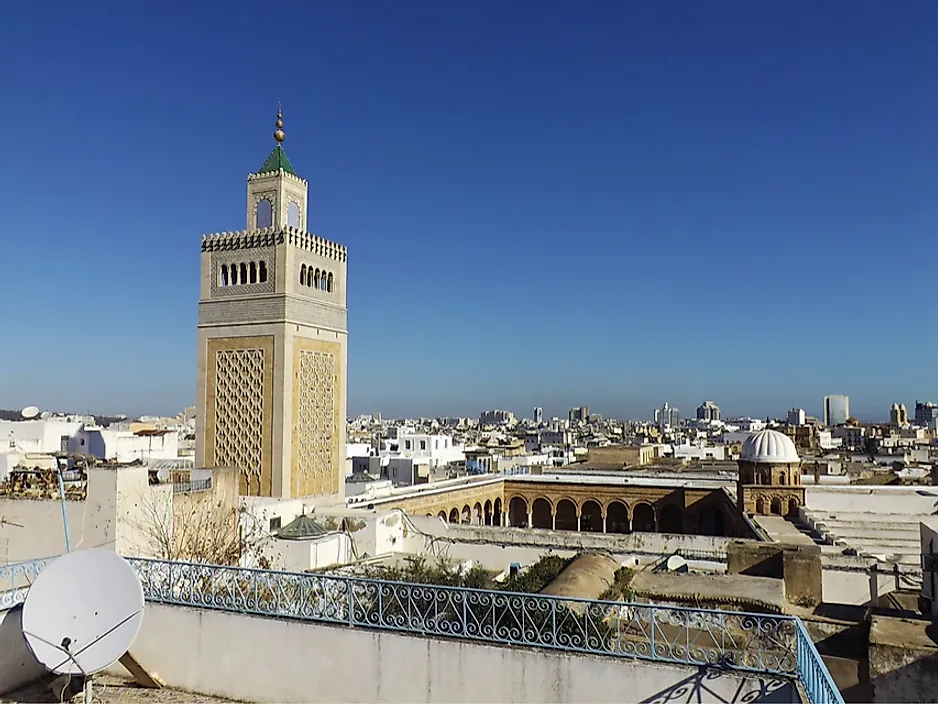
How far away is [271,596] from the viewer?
16.6ft

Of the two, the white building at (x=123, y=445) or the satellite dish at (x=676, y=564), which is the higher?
the white building at (x=123, y=445)

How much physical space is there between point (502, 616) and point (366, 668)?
0.91 metres

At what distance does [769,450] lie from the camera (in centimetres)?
1823

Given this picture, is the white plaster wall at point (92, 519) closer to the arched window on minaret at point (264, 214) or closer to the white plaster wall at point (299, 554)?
the white plaster wall at point (299, 554)

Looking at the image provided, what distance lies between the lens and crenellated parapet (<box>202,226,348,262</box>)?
15320mm

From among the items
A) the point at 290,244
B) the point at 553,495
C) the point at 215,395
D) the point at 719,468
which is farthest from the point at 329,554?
the point at 719,468

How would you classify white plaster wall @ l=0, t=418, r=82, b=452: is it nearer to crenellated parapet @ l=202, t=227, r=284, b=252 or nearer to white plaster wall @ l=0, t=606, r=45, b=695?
crenellated parapet @ l=202, t=227, r=284, b=252

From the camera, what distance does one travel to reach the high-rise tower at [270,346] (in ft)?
50.1

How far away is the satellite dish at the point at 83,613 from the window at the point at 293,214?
11849mm

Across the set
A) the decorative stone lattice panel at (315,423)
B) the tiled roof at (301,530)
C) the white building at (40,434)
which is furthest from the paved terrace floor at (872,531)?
the white building at (40,434)

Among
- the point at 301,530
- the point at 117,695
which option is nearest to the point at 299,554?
the point at 301,530

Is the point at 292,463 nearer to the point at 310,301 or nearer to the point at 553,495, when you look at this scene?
the point at 310,301

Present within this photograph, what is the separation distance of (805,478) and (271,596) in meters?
19.5

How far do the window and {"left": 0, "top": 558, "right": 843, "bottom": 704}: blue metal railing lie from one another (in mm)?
11260
